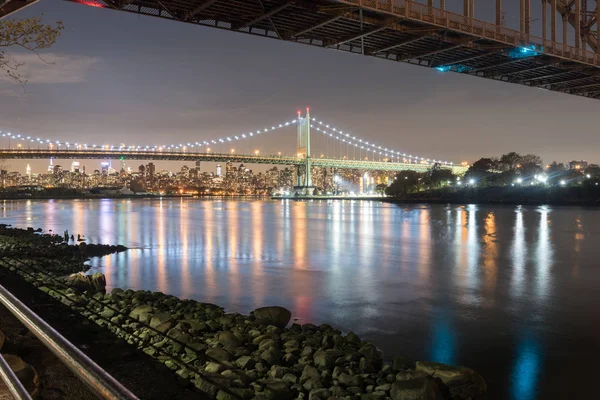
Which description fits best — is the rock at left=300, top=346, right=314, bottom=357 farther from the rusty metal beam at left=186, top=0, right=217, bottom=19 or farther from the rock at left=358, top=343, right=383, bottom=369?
the rusty metal beam at left=186, top=0, right=217, bottom=19

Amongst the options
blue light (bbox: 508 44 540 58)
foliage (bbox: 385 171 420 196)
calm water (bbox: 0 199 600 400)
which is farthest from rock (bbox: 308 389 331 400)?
foliage (bbox: 385 171 420 196)

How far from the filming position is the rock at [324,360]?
621 centimetres

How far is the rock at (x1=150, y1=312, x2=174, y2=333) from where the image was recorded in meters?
7.55

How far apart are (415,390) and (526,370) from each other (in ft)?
8.55

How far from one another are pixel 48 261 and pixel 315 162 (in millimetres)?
96651

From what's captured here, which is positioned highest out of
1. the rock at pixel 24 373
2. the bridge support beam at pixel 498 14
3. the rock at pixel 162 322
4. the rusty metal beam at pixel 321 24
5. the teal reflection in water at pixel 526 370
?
the bridge support beam at pixel 498 14

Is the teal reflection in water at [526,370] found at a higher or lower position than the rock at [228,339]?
lower

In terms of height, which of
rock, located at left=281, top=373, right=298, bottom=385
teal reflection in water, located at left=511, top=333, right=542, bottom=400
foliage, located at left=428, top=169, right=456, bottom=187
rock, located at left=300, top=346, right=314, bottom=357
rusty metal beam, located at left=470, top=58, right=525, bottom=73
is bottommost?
teal reflection in water, located at left=511, top=333, right=542, bottom=400

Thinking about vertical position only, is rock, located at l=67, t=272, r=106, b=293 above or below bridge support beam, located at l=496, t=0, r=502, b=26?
below

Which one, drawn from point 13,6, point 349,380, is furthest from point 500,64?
point 349,380

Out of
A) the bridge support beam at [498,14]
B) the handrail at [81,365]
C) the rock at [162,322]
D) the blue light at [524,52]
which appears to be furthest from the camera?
the bridge support beam at [498,14]

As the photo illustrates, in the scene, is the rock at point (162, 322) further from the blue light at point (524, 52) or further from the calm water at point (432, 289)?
the blue light at point (524, 52)

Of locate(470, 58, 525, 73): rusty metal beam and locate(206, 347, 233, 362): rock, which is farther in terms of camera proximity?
locate(470, 58, 525, 73): rusty metal beam

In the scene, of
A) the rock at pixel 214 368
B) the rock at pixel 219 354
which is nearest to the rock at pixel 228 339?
the rock at pixel 219 354
